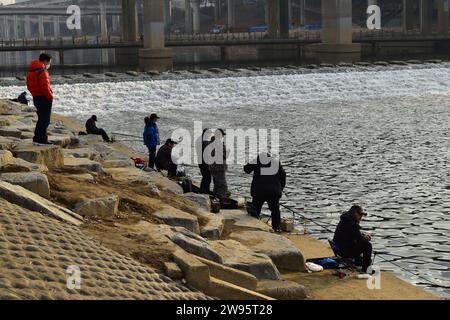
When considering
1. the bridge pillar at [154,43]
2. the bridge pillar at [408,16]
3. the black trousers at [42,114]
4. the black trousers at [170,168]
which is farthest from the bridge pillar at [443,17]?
the black trousers at [42,114]

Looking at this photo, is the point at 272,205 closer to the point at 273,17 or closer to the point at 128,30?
the point at 128,30

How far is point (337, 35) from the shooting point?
67.6 meters

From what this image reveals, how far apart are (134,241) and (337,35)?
59432mm

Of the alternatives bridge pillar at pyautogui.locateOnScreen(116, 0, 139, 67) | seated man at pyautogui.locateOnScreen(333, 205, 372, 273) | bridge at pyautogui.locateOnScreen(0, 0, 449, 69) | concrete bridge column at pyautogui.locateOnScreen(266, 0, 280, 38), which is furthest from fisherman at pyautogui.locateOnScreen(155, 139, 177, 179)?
concrete bridge column at pyautogui.locateOnScreen(266, 0, 280, 38)

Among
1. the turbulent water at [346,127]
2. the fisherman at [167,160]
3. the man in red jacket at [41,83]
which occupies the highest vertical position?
the man in red jacket at [41,83]

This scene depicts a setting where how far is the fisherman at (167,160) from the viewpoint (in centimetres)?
1867

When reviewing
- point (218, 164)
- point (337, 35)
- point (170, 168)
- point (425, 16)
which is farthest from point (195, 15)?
point (218, 164)

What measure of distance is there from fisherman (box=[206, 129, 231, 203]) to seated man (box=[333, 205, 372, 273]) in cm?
409

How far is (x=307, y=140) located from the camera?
3009 centimetres

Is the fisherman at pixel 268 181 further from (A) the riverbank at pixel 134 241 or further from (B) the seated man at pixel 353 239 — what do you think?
(B) the seated man at pixel 353 239

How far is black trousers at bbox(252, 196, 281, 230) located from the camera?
14406 mm

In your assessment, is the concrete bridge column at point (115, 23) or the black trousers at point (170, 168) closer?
the black trousers at point (170, 168)

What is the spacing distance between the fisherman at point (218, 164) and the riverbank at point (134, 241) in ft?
4.52
